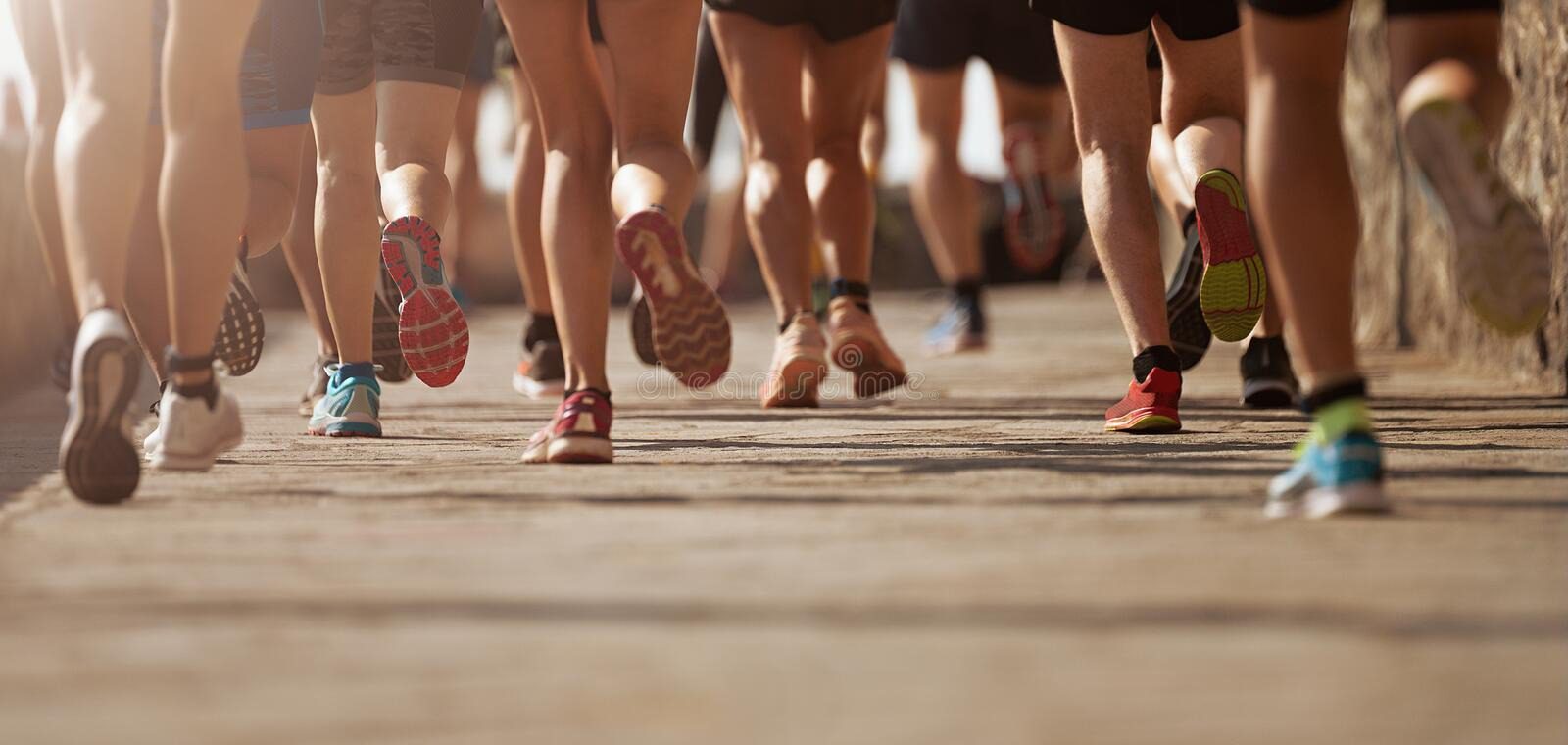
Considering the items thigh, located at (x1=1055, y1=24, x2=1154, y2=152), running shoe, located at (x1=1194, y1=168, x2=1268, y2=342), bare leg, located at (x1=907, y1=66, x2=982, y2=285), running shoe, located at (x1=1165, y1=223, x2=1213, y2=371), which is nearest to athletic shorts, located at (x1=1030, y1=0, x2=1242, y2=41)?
thigh, located at (x1=1055, y1=24, x2=1154, y2=152)

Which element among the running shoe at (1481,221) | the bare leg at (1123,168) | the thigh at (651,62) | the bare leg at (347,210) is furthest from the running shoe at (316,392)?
the running shoe at (1481,221)

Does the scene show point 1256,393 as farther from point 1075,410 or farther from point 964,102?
point 964,102

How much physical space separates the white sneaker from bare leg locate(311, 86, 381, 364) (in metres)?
0.94

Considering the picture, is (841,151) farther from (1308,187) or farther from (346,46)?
(1308,187)

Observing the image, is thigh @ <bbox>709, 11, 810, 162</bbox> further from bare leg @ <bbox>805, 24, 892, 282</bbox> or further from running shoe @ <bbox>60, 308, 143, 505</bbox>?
running shoe @ <bbox>60, 308, 143, 505</bbox>

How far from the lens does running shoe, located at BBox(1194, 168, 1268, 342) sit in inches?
142

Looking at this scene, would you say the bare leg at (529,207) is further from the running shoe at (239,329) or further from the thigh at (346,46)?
the running shoe at (239,329)

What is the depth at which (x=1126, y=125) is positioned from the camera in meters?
3.91

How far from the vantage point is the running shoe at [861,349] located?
5102 millimetres

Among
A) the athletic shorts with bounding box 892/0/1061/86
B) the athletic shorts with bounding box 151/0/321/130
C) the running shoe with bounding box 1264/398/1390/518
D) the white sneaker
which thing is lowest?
the running shoe with bounding box 1264/398/1390/518

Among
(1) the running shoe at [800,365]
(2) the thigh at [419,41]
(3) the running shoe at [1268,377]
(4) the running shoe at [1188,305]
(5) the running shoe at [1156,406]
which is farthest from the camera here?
(1) the running shoe at [800,365]

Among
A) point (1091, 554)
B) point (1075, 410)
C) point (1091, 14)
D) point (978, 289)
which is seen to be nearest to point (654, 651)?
point (1091, 554)

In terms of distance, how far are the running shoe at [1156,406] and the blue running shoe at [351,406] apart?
165 cm

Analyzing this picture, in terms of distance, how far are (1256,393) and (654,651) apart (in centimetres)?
305
